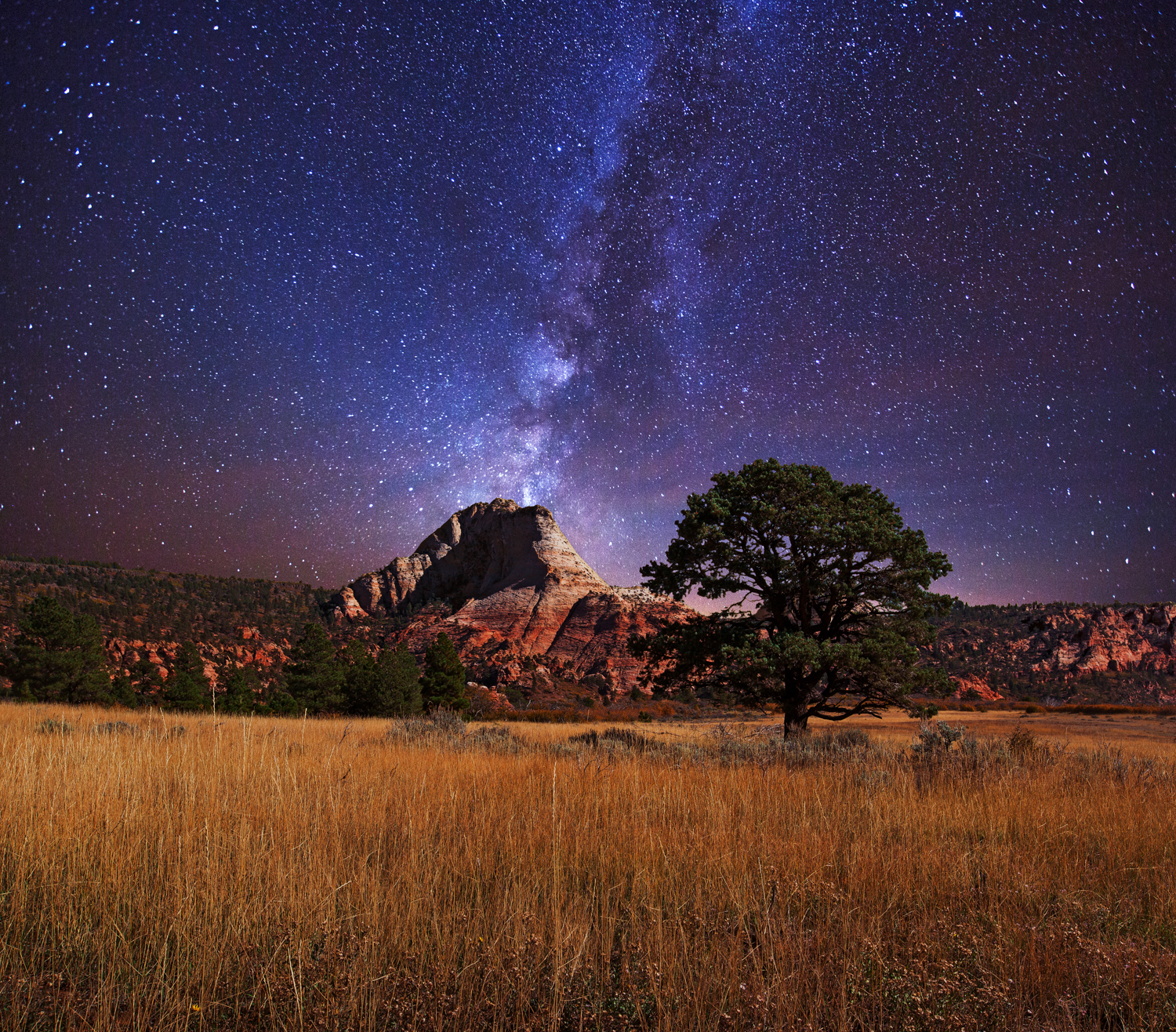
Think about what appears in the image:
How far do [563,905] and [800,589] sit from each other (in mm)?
13572

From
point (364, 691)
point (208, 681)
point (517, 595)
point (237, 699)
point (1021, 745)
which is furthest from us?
point (517, 595)

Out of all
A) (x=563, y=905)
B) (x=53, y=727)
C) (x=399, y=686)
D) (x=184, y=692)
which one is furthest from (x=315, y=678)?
(x=563, y=905)

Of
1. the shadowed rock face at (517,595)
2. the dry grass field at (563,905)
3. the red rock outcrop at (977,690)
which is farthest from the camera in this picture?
the shadowed rock face at (517,595)

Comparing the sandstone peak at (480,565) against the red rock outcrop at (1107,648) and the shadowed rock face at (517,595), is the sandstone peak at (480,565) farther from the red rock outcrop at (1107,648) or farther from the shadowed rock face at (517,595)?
the red rock outcrop at (1107,648)

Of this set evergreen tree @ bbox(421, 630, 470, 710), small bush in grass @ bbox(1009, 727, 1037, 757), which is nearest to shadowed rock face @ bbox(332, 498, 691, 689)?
evergreen tree @ bbox(421, 630, 470, 710)

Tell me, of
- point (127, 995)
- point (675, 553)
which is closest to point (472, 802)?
point (127, 995)

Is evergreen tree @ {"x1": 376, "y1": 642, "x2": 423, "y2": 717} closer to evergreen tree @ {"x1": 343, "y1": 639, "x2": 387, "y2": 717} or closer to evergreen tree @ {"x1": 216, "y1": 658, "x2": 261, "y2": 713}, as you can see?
evergreen tree @ {"x1": 343, "y1": 639, "x2": 387, "y2": 717}

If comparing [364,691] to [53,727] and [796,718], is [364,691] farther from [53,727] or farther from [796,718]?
[796,718]

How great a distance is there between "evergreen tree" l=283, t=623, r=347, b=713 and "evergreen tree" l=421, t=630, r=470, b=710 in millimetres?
5212

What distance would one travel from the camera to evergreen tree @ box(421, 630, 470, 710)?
36781 mm

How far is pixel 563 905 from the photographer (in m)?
3.52

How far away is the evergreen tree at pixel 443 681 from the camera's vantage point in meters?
36.8

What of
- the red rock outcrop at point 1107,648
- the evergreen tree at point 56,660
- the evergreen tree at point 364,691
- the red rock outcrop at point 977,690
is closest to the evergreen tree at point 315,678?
the evergreen tree at point 364,691

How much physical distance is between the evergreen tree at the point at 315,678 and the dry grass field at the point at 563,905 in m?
31.2
